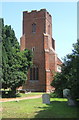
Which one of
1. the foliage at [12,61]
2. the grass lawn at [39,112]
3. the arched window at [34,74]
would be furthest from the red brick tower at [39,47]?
the grass lawn at [39,112]

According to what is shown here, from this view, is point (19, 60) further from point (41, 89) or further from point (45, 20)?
point (45, 20)

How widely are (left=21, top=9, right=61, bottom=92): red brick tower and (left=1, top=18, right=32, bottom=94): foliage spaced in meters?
13.0

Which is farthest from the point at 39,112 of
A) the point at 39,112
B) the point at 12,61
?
the point at 12,61

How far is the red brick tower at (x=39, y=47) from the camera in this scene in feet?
127

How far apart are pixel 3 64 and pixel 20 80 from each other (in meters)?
3.12

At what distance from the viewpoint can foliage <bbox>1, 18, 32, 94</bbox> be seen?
22.2 m

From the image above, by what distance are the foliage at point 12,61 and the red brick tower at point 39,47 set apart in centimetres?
1299

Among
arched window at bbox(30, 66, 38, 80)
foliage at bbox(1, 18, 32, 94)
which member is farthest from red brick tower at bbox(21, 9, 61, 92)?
foliage at bbox(1, 18, 32, 94)

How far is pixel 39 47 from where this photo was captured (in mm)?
40156

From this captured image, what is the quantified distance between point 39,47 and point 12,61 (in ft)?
56.1

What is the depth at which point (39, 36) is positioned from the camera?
134 feet

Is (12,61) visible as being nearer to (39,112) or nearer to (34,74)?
(39,112)

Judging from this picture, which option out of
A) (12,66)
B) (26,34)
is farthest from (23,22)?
(12,66)

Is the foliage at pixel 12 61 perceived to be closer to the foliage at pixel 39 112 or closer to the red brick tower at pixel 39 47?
the foliage at pixel 39 112
